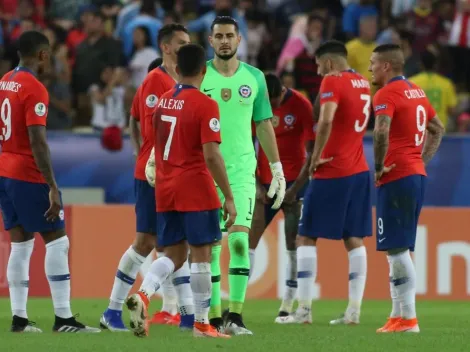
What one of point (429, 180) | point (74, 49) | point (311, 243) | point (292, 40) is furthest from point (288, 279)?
point (74, 49)

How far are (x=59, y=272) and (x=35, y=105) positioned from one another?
141 centimetres

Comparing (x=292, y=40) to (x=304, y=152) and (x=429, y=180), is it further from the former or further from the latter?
(x=304, y=152)

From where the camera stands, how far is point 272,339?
33.6ft

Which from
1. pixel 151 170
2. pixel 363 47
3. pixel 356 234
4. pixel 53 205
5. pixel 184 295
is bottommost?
pixel 184 295

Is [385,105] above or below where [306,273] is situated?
above

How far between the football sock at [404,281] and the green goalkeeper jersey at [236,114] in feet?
4.77

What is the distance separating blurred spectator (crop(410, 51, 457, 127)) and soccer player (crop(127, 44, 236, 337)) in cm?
828

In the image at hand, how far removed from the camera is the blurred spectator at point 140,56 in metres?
19.6

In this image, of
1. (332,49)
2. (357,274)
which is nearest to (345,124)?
(332,49)

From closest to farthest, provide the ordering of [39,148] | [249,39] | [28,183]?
1. [39,148]
2. [28,183]
3. [249,39]

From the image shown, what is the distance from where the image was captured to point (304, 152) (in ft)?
43.7

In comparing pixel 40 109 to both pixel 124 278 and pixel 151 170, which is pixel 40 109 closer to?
pixel 151 170

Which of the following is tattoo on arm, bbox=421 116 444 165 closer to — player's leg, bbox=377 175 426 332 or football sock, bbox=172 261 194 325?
player's leg, bbox=377 175 426 332

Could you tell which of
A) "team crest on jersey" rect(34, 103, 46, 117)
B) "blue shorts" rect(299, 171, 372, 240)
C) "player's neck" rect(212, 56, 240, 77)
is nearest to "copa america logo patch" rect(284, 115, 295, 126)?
"blue shorts" rect(299, 171, 372, 240)
